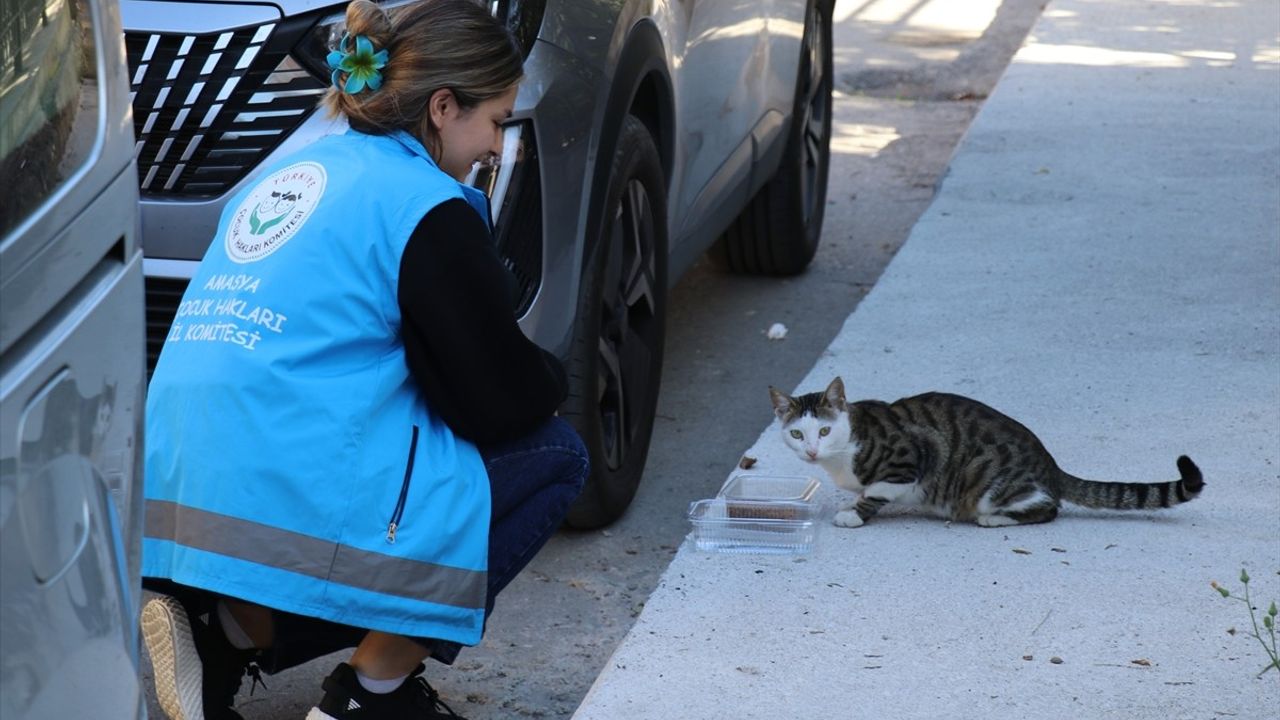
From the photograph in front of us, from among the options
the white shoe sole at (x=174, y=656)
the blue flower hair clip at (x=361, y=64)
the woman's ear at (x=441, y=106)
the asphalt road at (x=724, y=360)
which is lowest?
the asphalt road at (x=724, y=360)

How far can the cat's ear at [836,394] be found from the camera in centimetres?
404

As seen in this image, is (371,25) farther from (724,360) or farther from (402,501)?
(724,360)

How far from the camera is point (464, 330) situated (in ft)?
8.92

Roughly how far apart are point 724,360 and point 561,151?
2292 millimetres

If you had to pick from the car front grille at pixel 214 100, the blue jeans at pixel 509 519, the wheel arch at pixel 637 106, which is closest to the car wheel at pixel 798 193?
the wheel arch at pixel 637 106

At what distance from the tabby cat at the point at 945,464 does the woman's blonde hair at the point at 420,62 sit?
4.89 feet

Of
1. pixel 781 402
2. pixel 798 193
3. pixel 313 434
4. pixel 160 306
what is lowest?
pixel 798 193

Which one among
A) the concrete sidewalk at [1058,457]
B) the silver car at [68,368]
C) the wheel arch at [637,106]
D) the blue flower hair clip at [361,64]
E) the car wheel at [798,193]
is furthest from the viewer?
the car wheel at [798,193]

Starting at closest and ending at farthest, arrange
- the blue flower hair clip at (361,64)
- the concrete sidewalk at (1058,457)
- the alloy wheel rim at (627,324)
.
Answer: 1. the blue flower hair clip at (361,64)
2. the concrete sidewalk at (1058,457)
3. the alloy wheel rim at (627,324)

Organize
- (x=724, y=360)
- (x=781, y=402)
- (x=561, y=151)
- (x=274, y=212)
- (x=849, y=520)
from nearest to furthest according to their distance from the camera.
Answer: (x=274, y=212) < (x=561, y=151) < (x=849, y=520) < (x=781, y=402) < (x=724, y=360)

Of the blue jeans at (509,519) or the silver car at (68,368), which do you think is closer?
the silver car at (68,368)

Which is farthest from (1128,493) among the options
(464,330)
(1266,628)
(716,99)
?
(464,330)

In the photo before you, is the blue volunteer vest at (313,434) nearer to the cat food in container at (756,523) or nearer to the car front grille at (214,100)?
the car front grille at (214,100)

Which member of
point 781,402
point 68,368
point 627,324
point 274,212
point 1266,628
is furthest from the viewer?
point 627,324
